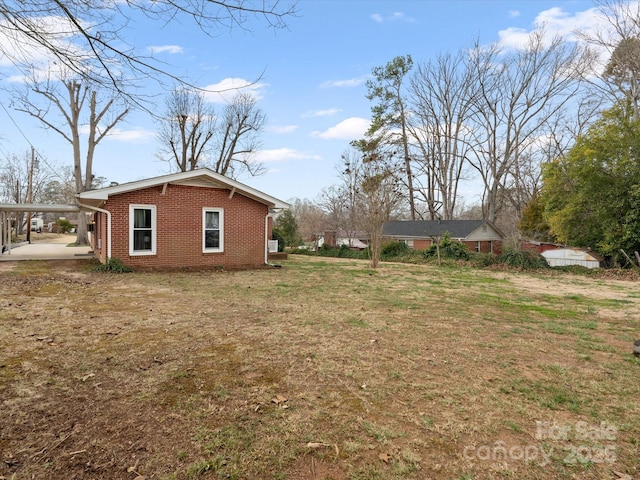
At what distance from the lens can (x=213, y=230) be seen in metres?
11.8

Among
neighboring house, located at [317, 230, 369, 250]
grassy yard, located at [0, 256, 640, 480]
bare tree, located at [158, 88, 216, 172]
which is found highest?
bare tree, located at [158, 88, 216, 172]

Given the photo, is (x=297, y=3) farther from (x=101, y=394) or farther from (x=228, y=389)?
(x=101, y=394)

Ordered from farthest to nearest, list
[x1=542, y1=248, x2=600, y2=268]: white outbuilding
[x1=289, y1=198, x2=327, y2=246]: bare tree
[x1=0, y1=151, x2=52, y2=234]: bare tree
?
[x1=289, y1=198, x2=327, y2=246]: bare tree → [x1=0, y1=151, x2=52, y2=234]: bare tree → [x1=542, y1=248, x2=600, y2=268]: white outbuilding

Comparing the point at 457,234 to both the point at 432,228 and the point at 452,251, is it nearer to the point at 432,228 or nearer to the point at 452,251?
the point at 432,228

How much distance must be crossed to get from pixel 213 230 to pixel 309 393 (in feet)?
31.3

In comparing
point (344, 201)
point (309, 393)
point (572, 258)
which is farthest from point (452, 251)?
point (309, 393)

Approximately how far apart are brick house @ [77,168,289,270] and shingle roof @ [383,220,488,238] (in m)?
17.3

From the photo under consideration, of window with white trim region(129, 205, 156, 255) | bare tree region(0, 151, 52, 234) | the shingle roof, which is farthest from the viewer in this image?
bare tree region(0, 151, 52, 234)

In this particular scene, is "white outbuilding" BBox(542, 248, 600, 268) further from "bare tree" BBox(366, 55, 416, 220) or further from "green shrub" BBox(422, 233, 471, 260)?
"bare tree" BBox(366, 55, 416, 220)

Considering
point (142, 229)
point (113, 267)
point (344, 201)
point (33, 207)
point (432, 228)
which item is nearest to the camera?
point (113, 267)

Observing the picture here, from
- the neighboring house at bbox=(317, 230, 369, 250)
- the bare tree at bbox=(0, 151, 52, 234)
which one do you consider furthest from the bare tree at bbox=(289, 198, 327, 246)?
the bare tree at bbox=(0, 151, 52, 234)

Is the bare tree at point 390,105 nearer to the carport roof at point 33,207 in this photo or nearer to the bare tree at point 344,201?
the bare tree at point 344,201

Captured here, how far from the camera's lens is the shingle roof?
88.3ft

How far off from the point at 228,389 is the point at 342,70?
27.3 feet
